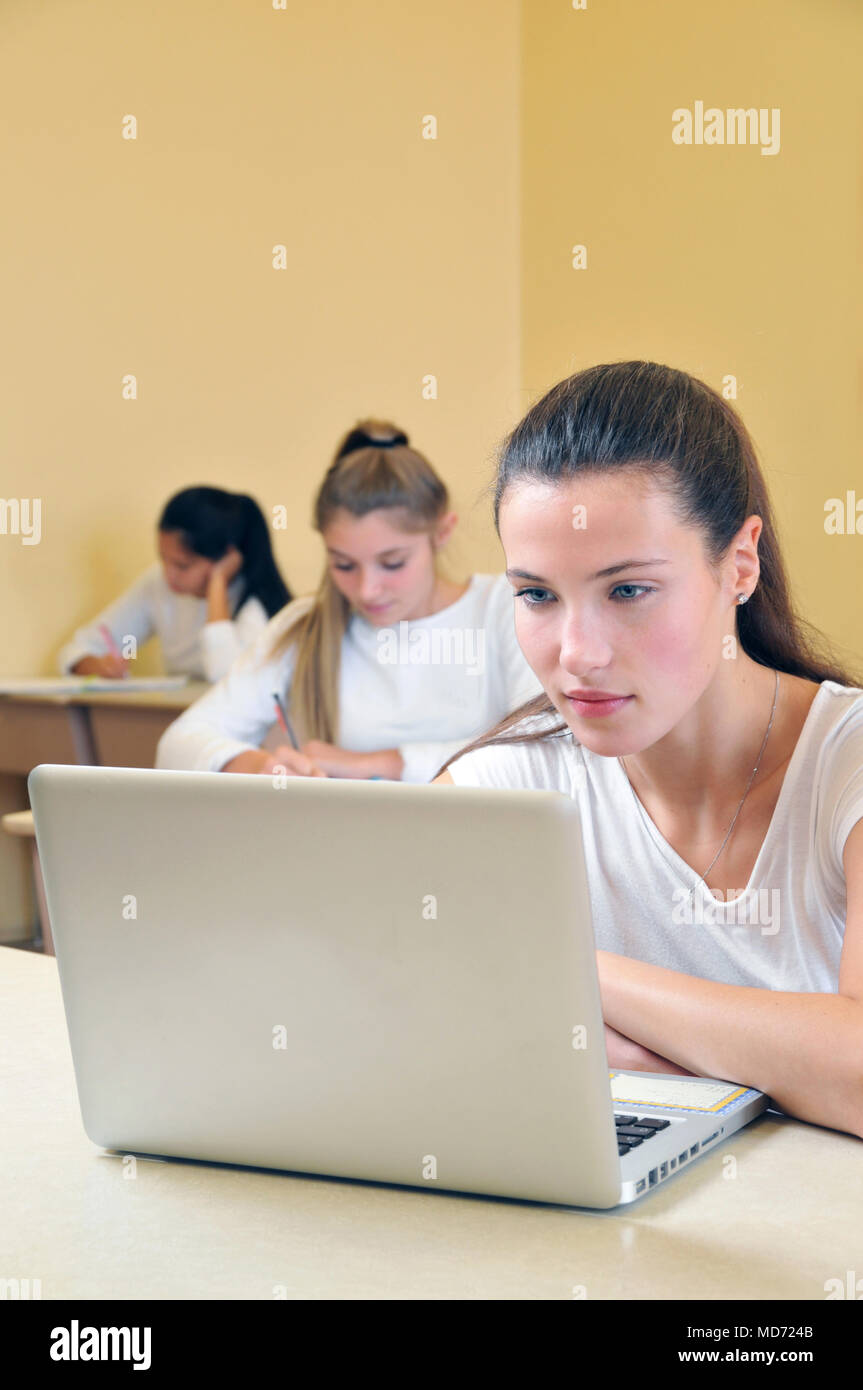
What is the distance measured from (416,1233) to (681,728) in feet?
1.99

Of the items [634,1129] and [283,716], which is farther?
[283,716]

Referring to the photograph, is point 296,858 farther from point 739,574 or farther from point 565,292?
point 565,292

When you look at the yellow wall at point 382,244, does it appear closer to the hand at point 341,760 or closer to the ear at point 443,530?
the ear at point 443,530

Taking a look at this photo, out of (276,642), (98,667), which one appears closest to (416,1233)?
(276,642)

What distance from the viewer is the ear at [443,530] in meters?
2.69

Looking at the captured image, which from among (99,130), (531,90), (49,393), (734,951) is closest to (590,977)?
(734,951)

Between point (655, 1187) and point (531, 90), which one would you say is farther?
point (531, 90)

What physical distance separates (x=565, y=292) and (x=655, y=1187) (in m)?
4.06

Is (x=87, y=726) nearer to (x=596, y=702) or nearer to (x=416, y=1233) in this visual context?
(x=596, y=702)

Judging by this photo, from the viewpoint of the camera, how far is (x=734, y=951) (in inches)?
47.8

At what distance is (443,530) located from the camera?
8.86ft

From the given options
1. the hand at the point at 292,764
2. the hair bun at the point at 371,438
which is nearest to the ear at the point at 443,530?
the hair bun at the point at 371,438

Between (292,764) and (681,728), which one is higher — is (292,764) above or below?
below

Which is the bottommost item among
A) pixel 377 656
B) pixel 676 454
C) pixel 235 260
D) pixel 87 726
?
pixel 87 726
